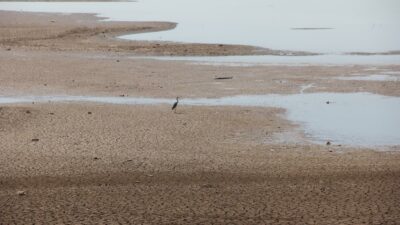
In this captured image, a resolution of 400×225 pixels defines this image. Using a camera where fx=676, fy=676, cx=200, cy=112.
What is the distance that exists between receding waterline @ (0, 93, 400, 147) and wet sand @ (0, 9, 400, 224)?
2.23 feet

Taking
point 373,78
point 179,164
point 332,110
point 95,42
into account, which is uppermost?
point 179,164

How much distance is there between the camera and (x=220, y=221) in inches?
346

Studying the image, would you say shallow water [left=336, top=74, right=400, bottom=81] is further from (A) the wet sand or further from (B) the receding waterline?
(B) the receding waterline

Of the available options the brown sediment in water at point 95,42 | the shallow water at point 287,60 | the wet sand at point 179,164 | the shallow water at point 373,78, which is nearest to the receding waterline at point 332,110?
the wet sand at point 179,164

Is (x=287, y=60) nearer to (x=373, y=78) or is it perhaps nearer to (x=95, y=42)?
(x=373, y=78)

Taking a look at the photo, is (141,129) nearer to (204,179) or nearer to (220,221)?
(204,179)

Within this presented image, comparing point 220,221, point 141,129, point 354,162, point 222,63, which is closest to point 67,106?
point 141,129

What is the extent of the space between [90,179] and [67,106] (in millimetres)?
7460

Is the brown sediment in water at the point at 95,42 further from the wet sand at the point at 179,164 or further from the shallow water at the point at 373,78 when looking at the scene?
the wet sand at the point at 179,164

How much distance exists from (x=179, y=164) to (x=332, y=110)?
761 centimetres

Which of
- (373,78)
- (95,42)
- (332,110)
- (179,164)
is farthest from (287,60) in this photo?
(179,164)

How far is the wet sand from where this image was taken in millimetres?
9219

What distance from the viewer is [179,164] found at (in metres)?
11.9

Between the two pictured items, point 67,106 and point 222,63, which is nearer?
point 67,106
